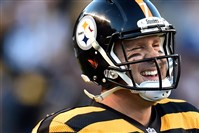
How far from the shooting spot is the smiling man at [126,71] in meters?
1.80

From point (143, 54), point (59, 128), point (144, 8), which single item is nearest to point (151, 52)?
point (143, 54)

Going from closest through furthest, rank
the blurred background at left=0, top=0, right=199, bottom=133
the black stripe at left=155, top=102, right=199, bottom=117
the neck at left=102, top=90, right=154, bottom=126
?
the neck at left=102, top=90, right=154, bottom=126
the black stripe at left=155, top=102, right=199, bottom=117
the blurred background at left=0, top=0, right=199, bottom=133

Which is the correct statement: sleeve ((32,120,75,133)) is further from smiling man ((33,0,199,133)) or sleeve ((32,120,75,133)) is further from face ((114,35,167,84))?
face ((114,35,167,84))

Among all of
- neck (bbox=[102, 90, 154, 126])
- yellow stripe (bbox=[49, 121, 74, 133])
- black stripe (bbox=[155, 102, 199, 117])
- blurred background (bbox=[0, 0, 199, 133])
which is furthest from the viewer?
blurred background (bbox=[0, 0, 199, 133])

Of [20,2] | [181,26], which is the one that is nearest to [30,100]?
[20,2]

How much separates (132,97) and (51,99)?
1614 mm

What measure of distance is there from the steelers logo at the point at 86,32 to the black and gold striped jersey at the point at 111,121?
0.73 ft

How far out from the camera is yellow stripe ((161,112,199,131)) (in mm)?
1917

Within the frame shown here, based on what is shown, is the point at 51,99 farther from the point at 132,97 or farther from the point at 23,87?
the point at 132,97

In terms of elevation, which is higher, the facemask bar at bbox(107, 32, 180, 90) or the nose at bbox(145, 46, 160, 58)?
the nose at bbox(145, 46, 160, 58)

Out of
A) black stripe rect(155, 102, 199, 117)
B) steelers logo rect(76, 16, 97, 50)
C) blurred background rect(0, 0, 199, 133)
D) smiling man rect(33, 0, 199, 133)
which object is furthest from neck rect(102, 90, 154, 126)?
blurred background rect(0, 0, 199, 133)

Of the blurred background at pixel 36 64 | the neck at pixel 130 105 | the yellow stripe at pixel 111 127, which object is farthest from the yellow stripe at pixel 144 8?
the blurred background at pixel 36 64

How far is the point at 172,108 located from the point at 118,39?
361 millimetres

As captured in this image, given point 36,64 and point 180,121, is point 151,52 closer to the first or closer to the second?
point 180,121
